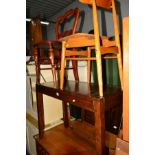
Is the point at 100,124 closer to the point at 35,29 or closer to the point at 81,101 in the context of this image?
the point at 81,101

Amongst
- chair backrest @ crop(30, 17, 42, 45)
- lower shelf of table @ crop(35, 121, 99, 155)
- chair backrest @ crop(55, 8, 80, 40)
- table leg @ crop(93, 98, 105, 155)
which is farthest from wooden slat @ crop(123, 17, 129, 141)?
chair backrest @ crop(30, 17, 42, 45)

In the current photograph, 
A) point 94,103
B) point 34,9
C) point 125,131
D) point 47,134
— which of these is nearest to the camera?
point 125,131

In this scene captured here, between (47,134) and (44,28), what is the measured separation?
3775 millimetres

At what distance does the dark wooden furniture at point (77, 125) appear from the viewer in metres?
1.02

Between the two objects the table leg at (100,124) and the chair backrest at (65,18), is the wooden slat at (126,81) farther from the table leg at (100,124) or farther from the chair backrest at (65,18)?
the chair backrest at (65,18)

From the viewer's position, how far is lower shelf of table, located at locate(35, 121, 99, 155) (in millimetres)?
1525

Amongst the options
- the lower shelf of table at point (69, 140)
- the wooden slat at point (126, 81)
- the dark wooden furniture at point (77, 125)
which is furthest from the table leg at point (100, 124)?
the lower shelf of table at point (69, 140)

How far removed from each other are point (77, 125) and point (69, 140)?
0.39 meters

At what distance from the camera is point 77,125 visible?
210cm
